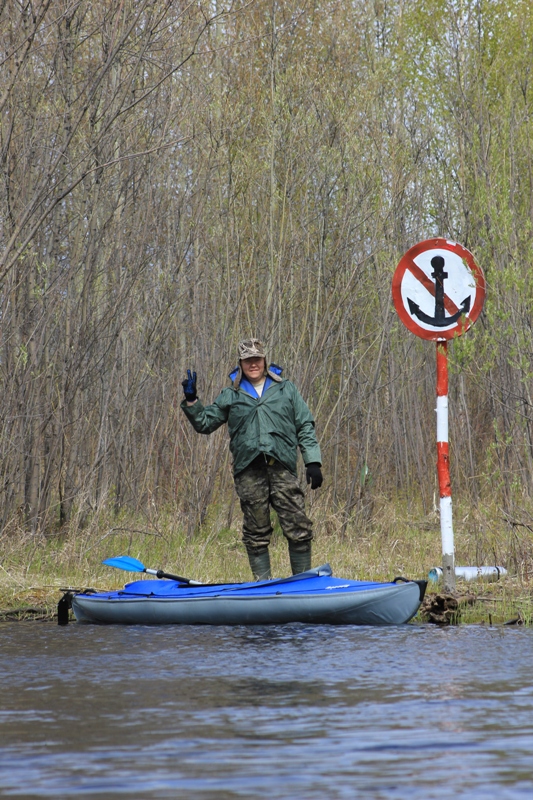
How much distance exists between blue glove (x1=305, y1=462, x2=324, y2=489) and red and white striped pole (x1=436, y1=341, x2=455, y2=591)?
3.05 feet

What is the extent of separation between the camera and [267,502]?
8.84 m

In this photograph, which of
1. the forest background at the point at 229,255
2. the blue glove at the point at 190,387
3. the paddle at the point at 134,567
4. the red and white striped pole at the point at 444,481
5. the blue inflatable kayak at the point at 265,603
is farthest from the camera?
the forest background at the point at 229,255

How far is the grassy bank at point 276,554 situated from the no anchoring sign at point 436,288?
151cm

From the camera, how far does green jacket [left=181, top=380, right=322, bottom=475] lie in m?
8.70

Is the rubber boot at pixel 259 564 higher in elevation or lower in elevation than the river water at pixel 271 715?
higher

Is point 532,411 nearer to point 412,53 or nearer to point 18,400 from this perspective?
point 18,400

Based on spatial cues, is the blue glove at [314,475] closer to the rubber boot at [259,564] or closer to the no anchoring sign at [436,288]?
the rubber boot at [259,564]

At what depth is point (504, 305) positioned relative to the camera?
10.2 metres

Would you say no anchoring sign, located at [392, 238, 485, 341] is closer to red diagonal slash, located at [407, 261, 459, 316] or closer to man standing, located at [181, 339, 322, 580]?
red diagonal slash, located at [407, 261, 459, 316]

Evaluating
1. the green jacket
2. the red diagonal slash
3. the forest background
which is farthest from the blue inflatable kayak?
the red diagonal slash

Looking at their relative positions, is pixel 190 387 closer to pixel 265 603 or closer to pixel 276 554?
pixel 265 603

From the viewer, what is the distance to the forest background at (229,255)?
10.2 meters

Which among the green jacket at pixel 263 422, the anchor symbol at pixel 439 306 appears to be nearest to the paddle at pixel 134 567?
the green jacket at pixel 263 422

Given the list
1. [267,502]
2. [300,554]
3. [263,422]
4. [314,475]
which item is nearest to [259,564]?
[300,554]
